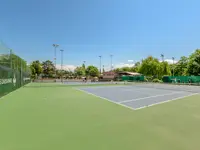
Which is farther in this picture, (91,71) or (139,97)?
(91,71)

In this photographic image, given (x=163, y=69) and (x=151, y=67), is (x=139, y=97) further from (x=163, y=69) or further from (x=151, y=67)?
(x=163, y=69)

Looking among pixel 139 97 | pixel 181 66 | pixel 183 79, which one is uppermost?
pixel 181 66

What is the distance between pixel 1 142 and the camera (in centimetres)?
242

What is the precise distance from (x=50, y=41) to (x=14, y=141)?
101 ft

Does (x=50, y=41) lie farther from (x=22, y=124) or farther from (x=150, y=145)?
A: (x=150, y=145)

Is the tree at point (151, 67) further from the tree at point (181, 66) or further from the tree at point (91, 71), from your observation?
the tree at point (91, 71)

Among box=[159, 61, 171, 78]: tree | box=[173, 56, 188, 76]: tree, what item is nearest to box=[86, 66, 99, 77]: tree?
box=[159, 61, 171, 78]: tree

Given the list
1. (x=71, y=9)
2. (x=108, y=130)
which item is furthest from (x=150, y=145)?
(x=71, y=9)

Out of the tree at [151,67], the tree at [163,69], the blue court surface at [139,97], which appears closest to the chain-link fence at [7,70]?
the blue court surface at [139,97]

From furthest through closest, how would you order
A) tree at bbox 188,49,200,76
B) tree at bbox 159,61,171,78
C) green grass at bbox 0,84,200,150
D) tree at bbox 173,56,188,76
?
tree at bbox 173,56,188,76, tree at bbox 159,61,171,78, tree at bbox 188,49,200,76, green grass at bbox 0,84,200,150

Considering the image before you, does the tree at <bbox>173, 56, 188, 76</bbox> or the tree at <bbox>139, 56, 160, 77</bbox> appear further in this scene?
the tree at <bbox>173, 56, 188, 76</bbox>

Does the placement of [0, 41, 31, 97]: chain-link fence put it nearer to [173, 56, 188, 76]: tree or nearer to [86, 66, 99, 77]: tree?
[173, 56, 188, 76]: tree

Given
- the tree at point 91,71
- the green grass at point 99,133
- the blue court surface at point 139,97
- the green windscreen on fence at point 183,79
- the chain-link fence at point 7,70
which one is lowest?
the blue court surface at point 139,97

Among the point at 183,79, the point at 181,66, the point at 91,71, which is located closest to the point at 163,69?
the point at 181,66
